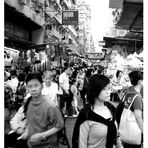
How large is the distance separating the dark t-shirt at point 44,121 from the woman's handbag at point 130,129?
0.99 metres

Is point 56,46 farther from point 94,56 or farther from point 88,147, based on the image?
point 94,56

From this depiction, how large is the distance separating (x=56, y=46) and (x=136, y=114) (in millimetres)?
13484

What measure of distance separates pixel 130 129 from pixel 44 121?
1201 millimetres

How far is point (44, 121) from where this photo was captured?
3.22 meters

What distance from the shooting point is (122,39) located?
60.0 ft

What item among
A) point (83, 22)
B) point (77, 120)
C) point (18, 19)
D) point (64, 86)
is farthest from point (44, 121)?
point (83, 22)

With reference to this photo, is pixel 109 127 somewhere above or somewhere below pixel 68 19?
below

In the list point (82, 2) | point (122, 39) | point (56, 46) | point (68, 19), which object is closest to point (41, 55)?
point (56, 46)

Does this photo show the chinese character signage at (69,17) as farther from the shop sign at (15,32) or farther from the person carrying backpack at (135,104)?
the person carrying backpack at (135,104)

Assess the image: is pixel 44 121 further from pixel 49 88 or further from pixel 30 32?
pixel 30 32

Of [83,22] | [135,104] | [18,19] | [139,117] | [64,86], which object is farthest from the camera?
[83,22]

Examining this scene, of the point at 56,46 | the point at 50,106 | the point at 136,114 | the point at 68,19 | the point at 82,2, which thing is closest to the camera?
the point at 50,106

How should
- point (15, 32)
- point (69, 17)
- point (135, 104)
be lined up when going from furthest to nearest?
point (69, 17) → point (15, 32) → point (135, 104)

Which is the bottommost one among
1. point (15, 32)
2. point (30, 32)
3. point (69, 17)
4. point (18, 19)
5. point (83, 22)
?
point (15, 32)
